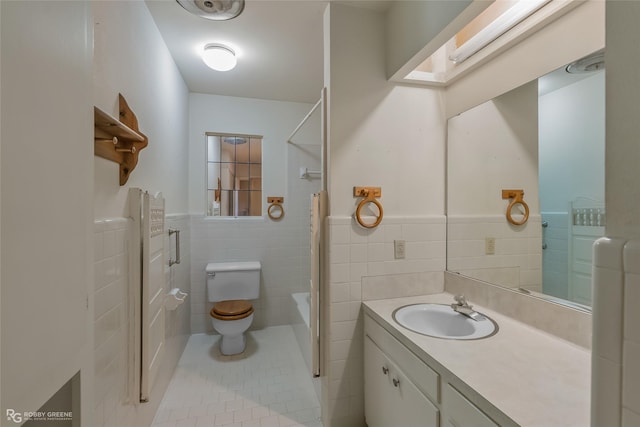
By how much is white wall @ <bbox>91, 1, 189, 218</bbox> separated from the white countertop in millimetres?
1424

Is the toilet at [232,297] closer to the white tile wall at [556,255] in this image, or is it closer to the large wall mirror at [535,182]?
the large wall mirror at [535,182]

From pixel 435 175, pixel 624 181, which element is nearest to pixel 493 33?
pixel 435 175

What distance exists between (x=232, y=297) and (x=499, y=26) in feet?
9.58

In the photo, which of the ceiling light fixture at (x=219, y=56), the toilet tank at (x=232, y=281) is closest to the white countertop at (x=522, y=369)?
the toilet tank at (x=232, y=281)

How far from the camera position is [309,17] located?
1.73 m

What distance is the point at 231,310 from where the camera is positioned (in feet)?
8.41

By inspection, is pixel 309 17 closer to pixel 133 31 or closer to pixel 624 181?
pixel 133 31

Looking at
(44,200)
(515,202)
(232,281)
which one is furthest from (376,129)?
(232,281)

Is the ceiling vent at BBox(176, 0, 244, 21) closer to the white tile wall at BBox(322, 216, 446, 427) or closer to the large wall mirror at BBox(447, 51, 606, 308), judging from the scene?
the white tile wall at BBox(322, 216, 446, 427)

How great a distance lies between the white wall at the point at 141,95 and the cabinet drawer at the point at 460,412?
56.3 inches

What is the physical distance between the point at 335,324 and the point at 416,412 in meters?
0.60

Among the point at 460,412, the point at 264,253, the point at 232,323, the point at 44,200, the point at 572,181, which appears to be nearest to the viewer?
the point at 44,200

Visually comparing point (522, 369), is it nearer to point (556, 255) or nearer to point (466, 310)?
point (466, 310)

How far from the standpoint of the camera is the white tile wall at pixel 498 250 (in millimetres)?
1327
